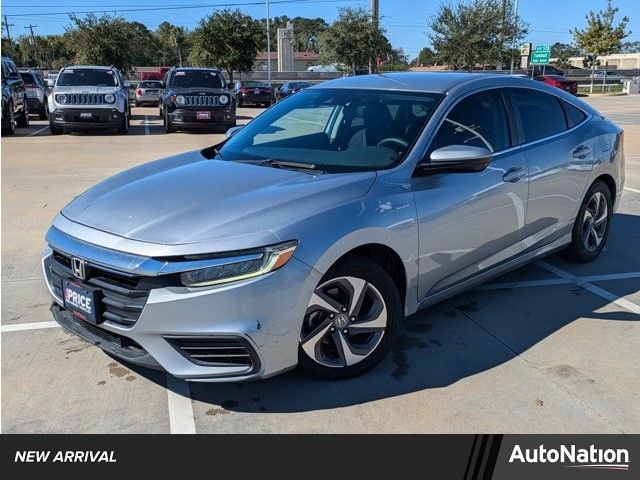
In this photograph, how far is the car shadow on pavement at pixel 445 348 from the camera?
3.40 m

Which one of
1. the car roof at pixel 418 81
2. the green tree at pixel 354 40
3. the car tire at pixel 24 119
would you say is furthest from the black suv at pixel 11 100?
the green tree at pixel 354 40

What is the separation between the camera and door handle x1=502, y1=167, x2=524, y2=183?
4315mm

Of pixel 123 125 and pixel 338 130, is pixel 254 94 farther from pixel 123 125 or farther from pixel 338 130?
pixel 338 130

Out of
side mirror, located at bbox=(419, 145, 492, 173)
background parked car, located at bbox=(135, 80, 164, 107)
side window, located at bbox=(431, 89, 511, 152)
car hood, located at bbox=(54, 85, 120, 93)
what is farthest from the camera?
background parked car, located at bbox=(135, 80, 164, 107)

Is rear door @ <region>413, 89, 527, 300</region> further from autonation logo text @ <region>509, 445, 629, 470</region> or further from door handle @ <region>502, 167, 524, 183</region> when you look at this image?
autonation logo text @ <region>509, 445, 629, 470</region>

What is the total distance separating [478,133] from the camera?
430cm

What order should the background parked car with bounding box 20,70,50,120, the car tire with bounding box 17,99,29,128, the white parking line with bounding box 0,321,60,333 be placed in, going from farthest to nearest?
the background parked car with bounding box 20,70,50,120 → the car tire with bounding box 17,99,29,128 → the white parking line with bounding box 0,321,60,333

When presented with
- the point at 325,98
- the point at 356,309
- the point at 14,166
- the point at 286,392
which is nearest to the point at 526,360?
the point at 356,309

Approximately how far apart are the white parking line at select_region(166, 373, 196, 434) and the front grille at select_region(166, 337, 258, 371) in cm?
35

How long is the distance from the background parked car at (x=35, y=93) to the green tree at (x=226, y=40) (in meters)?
21.2

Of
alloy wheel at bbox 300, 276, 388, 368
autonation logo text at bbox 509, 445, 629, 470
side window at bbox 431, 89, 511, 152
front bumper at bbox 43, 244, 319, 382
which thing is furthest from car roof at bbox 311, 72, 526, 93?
autonation logo text at bbox 509, 445, 629, 470

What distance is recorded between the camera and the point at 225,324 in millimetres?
2941

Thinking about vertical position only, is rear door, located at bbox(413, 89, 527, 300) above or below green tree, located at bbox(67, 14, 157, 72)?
below

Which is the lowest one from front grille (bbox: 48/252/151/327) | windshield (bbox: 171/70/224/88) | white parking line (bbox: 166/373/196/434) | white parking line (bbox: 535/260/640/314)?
white parking line (bbox: 166/373/196/434)
